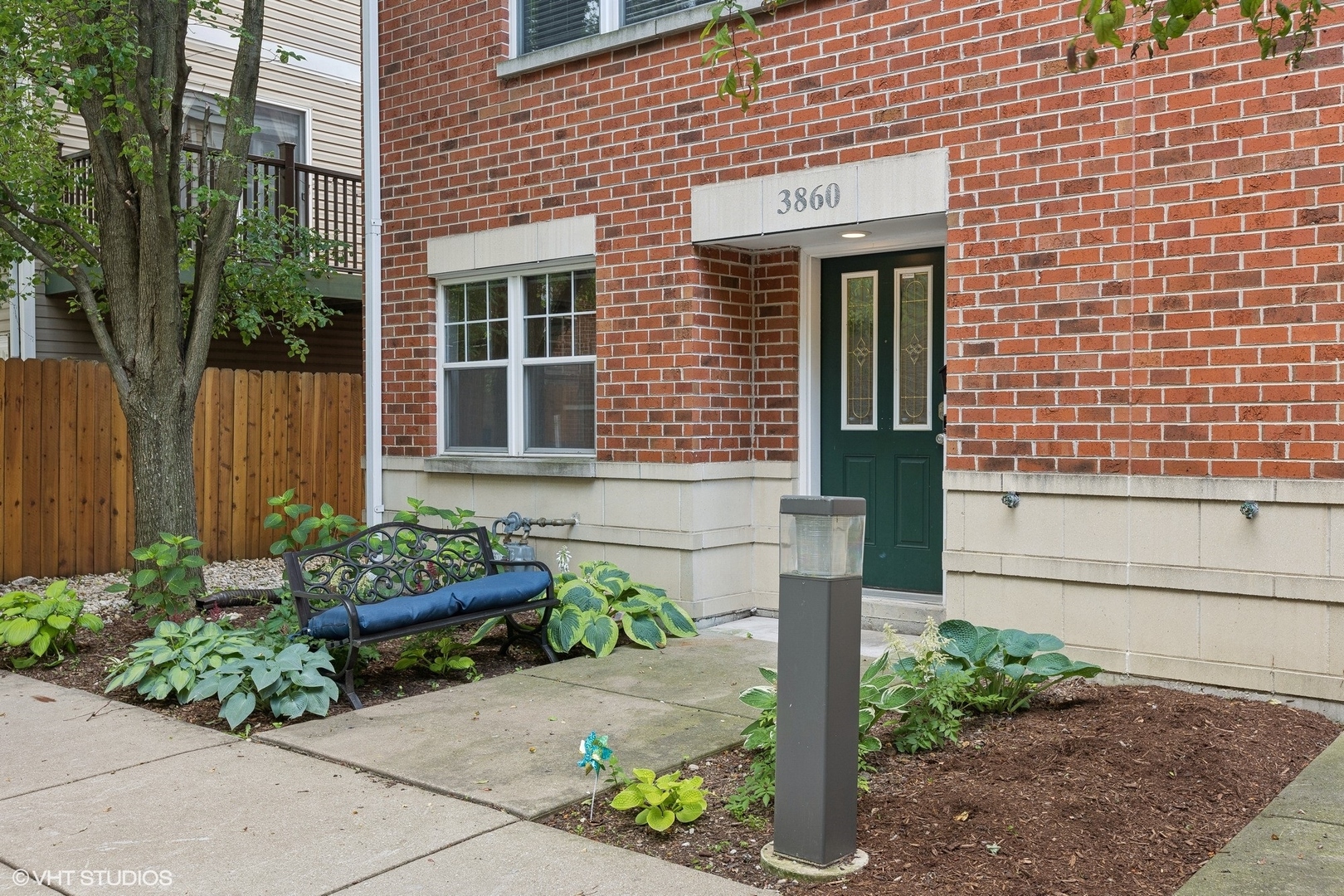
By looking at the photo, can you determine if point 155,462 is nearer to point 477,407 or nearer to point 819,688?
point 477,407

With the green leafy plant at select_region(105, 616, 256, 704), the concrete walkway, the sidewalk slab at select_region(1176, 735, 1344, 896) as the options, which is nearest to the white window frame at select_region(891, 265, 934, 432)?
the concrete walkway

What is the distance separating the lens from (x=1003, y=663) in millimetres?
5238

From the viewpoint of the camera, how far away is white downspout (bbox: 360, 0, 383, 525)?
9.77m

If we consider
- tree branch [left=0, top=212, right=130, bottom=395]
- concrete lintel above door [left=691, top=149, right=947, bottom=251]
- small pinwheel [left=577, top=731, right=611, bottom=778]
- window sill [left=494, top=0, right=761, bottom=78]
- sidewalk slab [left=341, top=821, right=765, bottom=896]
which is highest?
window sill [left=494, top=0, right=761, bottom=78]

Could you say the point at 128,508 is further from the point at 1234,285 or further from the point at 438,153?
the point at 1234,285

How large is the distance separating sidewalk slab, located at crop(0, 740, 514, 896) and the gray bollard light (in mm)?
1139

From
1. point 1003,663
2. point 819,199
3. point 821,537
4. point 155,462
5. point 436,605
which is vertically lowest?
point 1003,663

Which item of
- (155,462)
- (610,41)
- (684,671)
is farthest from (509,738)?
(610,41)

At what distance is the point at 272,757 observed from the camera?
198 inches

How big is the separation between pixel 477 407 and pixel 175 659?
379 centimetres

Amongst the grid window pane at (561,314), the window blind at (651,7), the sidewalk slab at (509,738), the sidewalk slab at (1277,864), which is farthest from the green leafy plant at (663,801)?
the window blind at (651,7)

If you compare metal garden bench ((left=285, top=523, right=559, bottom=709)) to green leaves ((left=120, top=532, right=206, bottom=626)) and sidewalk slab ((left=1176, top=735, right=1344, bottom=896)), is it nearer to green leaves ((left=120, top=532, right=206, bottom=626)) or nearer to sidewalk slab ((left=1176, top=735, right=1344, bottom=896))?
green leaves ((left=120, top=532, right=206, bottom=626))

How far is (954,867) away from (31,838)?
3.18m

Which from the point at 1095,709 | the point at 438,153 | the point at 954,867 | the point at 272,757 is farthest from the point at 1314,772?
the point at 438,153
